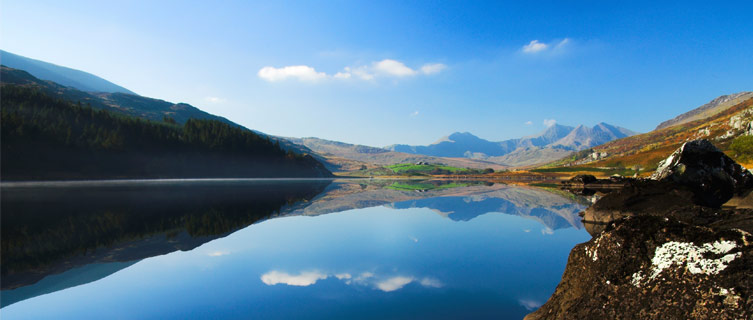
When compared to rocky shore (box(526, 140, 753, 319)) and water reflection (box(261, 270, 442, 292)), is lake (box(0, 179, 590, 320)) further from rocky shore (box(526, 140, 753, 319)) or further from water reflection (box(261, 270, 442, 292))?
rocky shore (box(526, 140, 753, 319))

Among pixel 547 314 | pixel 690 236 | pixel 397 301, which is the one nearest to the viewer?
pixel 690 236

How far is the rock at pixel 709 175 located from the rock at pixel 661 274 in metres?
28.5

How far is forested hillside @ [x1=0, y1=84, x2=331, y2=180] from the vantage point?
8006 cm

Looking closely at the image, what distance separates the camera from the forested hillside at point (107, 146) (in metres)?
80.1

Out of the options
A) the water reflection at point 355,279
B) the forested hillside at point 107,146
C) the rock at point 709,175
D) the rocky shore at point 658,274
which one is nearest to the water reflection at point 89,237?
the water reflection at point 355,279

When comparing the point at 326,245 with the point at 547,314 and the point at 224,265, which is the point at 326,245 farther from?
the point at 547,314

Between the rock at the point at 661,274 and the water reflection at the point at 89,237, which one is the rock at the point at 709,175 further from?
the water reflection at the point at 89,237

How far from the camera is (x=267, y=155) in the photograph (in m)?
166

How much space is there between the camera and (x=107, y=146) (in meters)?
100

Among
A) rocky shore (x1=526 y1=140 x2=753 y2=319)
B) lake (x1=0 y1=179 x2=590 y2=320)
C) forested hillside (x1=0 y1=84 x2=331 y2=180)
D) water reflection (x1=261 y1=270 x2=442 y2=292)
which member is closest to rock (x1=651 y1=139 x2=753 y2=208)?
lake (x1=0 y1=179 x2=590 y2=320)

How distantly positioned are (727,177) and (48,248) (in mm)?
48282

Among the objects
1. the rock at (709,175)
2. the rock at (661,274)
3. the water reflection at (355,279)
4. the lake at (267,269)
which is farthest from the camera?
the rock at (709,175)

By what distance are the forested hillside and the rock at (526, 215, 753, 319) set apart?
10905cm

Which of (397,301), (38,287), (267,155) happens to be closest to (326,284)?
(397,301)
